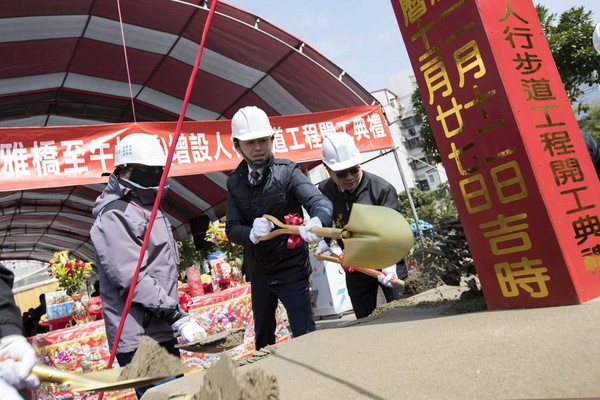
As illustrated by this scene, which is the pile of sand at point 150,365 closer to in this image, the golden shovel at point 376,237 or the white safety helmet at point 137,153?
the golden shovel at point 376,237

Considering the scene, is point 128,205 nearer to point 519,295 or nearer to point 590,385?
point 519,295

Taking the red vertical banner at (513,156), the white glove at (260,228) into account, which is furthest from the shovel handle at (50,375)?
the red vertical banner at (513,156)

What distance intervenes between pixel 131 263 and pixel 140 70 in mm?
6074

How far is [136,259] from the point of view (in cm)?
229

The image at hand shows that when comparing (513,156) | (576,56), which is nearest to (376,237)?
(513,156)

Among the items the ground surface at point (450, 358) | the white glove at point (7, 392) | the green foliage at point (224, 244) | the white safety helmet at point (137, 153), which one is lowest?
the ground surface at point (450, 358)

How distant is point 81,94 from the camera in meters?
8.11

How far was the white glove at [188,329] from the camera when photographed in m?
2.27

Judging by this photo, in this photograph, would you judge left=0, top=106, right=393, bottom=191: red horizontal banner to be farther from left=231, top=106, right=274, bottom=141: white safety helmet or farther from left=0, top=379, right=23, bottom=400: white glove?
left=0, top=379, right=23, bottom=400: white glove

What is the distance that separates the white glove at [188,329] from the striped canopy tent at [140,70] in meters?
3.11

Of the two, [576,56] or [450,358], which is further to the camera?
[576,56]

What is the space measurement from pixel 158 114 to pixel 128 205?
6.94 metres

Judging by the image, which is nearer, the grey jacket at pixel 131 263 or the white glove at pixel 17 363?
the white glove at pixel 17 363

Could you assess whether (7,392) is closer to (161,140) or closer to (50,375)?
Result: (50,375)
